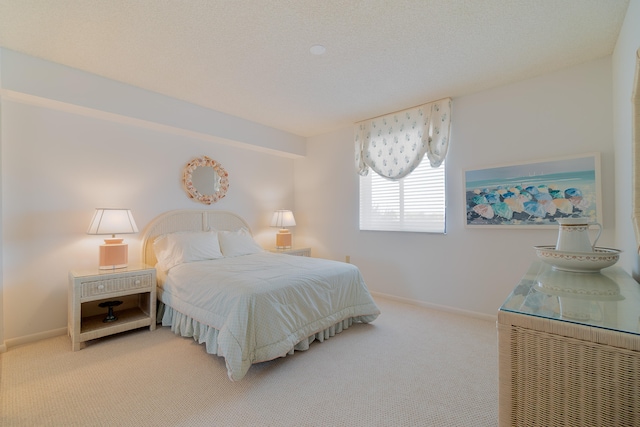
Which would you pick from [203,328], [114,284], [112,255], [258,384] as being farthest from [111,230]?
[258,384]

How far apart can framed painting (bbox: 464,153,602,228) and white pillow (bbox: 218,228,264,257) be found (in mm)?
2671

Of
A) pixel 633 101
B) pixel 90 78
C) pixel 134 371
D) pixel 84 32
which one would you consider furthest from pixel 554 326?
pixel 90 78

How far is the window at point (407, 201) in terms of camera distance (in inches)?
137

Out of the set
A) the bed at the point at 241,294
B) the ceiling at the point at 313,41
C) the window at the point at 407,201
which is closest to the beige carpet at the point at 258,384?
the bed at the point at 241,294

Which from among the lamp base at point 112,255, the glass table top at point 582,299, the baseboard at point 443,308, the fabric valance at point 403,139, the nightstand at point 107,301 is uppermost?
the fabric valance at point 403,139

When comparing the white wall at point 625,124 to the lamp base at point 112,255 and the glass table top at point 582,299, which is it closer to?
the glass table top at point 582,299

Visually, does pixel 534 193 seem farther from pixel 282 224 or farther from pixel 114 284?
pixel 114 284

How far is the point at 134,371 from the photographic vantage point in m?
2.10

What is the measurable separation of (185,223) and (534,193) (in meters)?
3.94

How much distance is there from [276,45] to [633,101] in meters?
2.22

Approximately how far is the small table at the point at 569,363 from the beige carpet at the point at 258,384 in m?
0.97

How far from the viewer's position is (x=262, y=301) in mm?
2121

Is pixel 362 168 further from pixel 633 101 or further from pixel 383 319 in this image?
pixel 633 101

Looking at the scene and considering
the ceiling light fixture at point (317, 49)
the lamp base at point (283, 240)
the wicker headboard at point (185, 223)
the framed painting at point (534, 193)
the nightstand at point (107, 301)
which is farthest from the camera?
the lamp base at point (283, 240)
